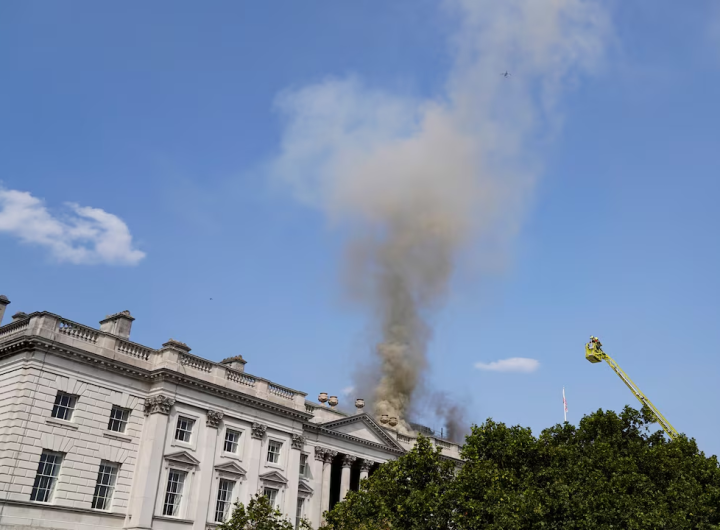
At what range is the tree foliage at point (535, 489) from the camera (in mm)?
37781

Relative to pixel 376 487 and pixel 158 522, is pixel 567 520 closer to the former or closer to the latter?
pixel 376 487

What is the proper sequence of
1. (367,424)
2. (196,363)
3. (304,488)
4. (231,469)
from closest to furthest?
1. (231,469)
2. (196,363)
3. (304,488)
4. (367,424)

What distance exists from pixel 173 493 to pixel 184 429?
13.0 feet

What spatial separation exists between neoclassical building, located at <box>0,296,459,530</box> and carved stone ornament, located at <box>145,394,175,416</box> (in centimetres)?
6

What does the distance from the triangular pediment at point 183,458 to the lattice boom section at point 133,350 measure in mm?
6404

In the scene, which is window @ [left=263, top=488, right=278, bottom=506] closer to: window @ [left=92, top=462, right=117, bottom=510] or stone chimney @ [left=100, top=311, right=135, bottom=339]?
window @ [left=92, top=462, right=117, bottom=510]

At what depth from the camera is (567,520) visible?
3809cm

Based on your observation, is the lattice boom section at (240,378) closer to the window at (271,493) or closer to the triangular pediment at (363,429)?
the window at (271,493)

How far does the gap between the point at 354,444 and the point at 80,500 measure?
24.2 meters

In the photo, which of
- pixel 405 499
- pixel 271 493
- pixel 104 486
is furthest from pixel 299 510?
pixel 104 486

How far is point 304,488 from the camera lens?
5128 cm

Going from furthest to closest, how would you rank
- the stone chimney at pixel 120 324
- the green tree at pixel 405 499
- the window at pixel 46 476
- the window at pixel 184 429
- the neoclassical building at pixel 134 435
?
the stone chimney at pixel 120 324, the window at pixel 184 429, the green tree at pixel 405 499, the neoclassical building at pixel 134 435, the window at pixel 46 476

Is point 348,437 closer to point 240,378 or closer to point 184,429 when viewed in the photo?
point 240,378

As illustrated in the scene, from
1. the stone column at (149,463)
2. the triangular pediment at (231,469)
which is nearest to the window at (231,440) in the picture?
the triangular pediment at (231,469)
